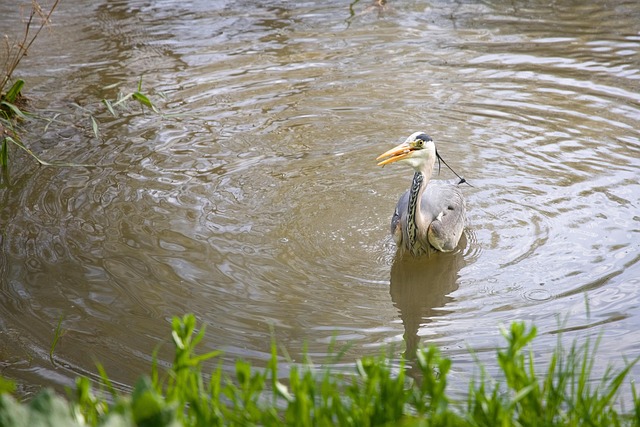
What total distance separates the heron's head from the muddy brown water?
0.70m

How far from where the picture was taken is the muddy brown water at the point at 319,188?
193 inches

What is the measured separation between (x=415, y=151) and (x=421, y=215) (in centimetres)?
48

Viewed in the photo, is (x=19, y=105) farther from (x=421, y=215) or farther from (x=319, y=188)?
(x=421, y=215)

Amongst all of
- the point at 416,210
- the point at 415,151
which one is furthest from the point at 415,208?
the point at 415,151

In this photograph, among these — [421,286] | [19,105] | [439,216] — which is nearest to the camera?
[421,286]

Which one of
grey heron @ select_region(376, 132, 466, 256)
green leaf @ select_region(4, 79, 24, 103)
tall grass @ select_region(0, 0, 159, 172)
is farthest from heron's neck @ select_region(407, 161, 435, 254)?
green leaf @ select_region(4, 79, 24, 103)

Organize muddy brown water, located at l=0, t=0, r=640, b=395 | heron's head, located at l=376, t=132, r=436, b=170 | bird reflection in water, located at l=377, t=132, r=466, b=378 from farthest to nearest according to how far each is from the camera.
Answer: heron's head, located at l=376, t=132, r=436, b=170 → bird reflection in water, located at l=377, t=132, r=466, b=378 → muddy brown water, located at l=0, t=0, r=640, b=395

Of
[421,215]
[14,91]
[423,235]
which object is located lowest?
[423,235]

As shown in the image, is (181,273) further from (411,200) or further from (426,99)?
(426,99)

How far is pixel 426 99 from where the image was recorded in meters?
8.35

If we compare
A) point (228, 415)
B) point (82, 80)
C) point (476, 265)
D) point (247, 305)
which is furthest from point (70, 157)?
point (228, 415)

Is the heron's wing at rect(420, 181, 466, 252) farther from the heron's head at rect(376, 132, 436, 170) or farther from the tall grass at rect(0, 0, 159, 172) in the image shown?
the tall grass at rect(0, 0, 159, 172)

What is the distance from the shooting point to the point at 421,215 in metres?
5.92

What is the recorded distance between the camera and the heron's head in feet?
19.1
